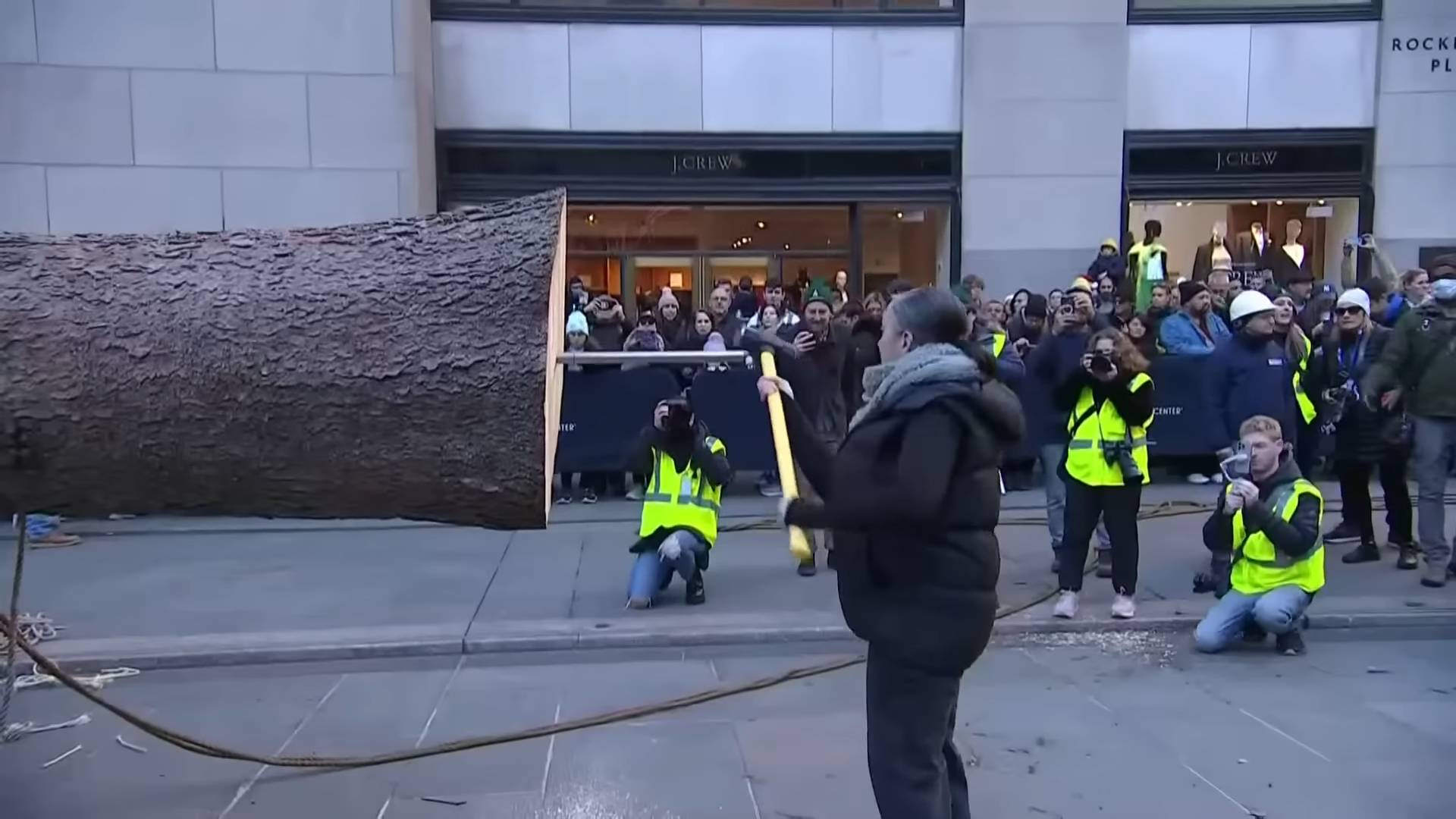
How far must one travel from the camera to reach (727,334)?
430 inches

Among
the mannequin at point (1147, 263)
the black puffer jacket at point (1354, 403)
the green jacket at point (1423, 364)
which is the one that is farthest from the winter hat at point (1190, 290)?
the green jacket at point (1423, 364)

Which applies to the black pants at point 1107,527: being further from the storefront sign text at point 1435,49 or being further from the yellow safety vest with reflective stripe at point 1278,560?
the storefront sign text at point 1435,49

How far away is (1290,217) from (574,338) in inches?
381

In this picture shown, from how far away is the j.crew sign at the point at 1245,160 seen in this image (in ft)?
46.6

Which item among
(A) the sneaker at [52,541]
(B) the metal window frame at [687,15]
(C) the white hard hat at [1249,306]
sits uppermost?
(B) the metal window frame at [687,15]

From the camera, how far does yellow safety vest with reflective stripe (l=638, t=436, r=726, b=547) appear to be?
6.88m

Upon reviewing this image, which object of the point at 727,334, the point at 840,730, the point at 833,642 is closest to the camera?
the point at 840,730

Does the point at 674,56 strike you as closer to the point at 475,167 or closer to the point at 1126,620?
the point at 475,167

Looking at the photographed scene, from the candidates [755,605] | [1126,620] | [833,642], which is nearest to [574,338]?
[755,605]

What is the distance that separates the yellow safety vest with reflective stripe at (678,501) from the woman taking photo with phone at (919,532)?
3738mm

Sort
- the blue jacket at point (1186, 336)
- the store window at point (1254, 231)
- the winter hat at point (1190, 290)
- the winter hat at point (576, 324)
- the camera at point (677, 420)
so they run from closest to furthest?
1. the camera at point (677, 420)
2. the winter hat at point (576, 324)
3. the winter hat at point (1190, 290)
4. the blue jacket at point (1186, 336)
5. the store window at point (1254, 231)

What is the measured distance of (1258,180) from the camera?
14.3 meters

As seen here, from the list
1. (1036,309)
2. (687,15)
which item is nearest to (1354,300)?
(1036,309)

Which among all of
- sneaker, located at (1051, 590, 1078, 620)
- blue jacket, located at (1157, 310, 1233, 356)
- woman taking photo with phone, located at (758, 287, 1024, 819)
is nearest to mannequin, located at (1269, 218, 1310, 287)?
blue jacket, located at (1157, 310, 1233, 356)
